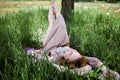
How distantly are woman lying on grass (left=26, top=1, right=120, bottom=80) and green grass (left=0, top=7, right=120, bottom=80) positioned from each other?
6.8 inches

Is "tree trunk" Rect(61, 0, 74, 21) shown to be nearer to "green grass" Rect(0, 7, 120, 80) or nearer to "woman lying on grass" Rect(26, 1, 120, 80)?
"green grass" Rect(0, 7, 120, 80)

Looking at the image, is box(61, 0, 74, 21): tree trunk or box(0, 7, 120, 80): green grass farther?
box(61, 0, 74, 21): tree trunk

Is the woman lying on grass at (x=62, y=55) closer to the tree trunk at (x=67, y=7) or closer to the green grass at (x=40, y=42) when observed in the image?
the green grass at (x=40, y=42)

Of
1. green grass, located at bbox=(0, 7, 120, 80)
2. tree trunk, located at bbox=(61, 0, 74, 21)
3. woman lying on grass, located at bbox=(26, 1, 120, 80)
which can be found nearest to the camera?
green grass, located at bbox=(0, 7, 120, 80)

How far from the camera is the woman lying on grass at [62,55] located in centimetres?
474

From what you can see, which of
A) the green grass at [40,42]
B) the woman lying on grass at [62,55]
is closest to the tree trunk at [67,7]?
the green grass at [40,42]

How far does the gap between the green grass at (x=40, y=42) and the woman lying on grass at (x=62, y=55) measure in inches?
6.8

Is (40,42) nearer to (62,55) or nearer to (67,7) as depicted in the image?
(67,7)

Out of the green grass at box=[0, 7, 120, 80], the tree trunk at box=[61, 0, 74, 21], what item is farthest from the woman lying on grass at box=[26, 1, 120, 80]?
the tree trunk at box=[61, 0, 74, 21]

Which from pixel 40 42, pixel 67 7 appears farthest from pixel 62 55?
pixel 67 7

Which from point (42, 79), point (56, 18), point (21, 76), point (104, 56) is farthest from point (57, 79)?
point (56, 18)

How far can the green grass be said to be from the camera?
4.39 m

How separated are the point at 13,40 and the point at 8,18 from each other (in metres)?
2.74

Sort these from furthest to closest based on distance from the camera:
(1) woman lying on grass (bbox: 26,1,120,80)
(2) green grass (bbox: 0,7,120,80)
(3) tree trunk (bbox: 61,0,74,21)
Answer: (3) tree trunk (bbox: 61,0,74,21) < (1) woman lying on grass (bbox: 26,1,120,80) < (2) green grass (bbox: 0,7,120,80)
